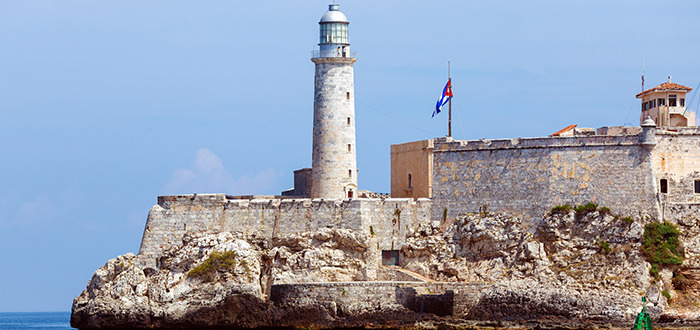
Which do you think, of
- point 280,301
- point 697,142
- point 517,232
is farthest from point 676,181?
point 280,301

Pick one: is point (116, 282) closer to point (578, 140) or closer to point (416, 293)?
point (416, 293)

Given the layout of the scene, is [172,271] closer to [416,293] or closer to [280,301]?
[280,301]

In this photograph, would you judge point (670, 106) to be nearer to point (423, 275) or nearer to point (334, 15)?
point (423, 275)

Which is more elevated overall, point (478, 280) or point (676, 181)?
point (676, 181)

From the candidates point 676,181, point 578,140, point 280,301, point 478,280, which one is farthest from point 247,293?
point 676,181

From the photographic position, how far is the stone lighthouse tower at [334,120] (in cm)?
4625

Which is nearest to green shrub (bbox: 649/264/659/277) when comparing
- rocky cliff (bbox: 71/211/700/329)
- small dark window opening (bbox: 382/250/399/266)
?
rocky cliff (bbox: 71/211/700/329)

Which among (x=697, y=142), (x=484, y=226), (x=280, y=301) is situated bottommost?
(x=280, y=301)

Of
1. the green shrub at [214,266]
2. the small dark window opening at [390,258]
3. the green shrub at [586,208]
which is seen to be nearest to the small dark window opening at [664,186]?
the green shrub at [586,208]

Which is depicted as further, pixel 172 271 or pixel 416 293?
pixel 172 271

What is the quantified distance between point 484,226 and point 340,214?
221 inches

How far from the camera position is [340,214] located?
44.3 m

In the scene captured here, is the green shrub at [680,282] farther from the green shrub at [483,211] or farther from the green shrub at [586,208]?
the green shrub at [483,211]

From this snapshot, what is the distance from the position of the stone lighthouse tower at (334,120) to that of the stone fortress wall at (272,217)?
185 centimetres
